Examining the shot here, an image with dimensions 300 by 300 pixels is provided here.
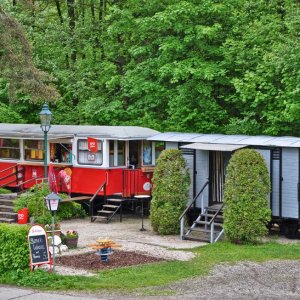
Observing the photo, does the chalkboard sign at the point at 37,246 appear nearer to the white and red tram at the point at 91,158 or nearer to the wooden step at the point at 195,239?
the wooden step at the point at 195,239

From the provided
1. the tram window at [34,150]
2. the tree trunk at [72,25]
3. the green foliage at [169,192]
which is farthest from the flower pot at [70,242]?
the tree trunk at [72,25]

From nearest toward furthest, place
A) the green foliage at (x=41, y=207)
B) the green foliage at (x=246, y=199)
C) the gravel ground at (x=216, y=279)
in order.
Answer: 1. the gravel ground at (x=216, y=279)
2. the green foliage at (x=246, y=199)
3. the green foliage at (x=41, y=207)

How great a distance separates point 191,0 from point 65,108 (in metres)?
7.99

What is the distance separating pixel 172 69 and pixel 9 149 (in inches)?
303

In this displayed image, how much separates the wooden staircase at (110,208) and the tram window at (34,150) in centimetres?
373

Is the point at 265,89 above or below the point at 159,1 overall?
below

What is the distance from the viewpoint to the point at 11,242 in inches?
660

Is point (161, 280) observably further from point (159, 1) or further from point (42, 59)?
point (42, 59)

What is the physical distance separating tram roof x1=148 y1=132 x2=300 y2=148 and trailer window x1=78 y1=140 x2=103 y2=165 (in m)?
2.29

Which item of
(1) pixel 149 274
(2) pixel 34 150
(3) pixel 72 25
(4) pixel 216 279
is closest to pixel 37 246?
(1) pixel 149 274

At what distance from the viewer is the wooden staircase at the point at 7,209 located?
83.8ft

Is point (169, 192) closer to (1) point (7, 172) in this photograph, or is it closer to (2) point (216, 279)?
(2) point (216, 279)

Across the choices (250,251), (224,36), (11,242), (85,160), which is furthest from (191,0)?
(11,242)

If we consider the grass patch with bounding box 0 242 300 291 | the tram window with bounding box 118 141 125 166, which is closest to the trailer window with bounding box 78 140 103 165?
the tram window with bounding box 118 141 125 166
